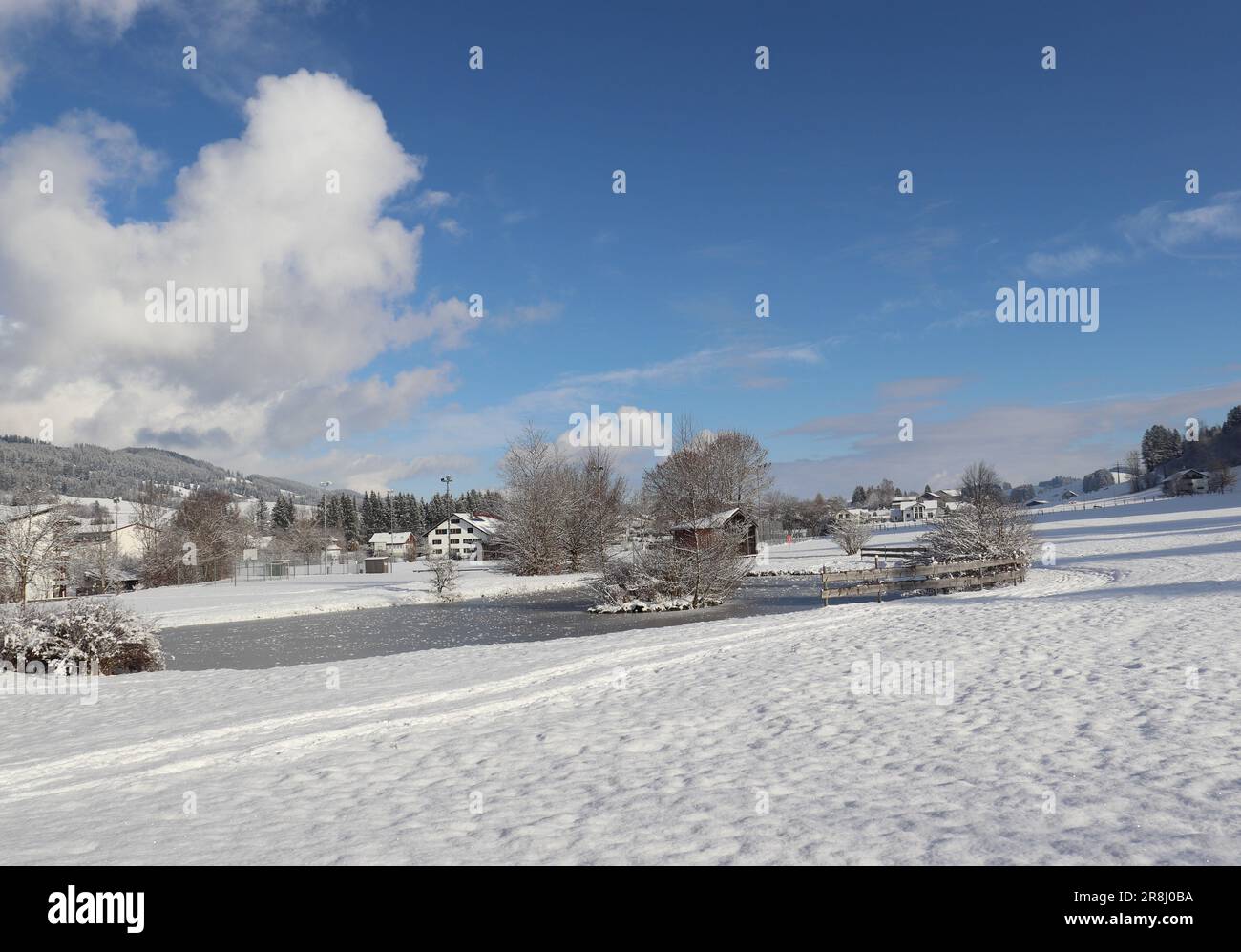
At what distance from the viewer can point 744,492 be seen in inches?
2729

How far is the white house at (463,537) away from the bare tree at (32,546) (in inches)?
1924

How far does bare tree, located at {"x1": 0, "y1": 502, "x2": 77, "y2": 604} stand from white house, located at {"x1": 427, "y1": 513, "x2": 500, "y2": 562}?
4886cm

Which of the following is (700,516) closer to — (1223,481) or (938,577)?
(938,577)

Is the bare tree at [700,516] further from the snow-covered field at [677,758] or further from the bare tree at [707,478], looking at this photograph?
the snow-covered field at [677,758]

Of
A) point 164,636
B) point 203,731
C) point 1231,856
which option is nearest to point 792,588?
point 164,636

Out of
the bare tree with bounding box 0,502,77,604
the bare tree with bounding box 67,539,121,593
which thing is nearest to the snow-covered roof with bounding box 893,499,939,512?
the bare tree with bounding box 67,539,121,593

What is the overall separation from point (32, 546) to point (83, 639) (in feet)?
89.0

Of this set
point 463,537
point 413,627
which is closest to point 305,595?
point 413,627

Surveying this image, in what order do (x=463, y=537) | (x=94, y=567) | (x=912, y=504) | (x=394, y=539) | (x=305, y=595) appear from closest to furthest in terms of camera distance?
(x=305, y=595) → (x=94, y=567) → (x=463, y=537) → (x=394, y=539) → (x=912, y=504)

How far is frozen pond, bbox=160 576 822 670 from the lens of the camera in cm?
2069

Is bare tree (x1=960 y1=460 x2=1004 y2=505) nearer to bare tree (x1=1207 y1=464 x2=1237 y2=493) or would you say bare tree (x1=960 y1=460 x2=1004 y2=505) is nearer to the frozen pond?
the frozen pond

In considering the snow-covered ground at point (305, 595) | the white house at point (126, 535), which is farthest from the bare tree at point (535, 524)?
the white house at point (126, 535)

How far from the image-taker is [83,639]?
1591 centimetres

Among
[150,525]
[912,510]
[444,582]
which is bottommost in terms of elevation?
[444,582]
